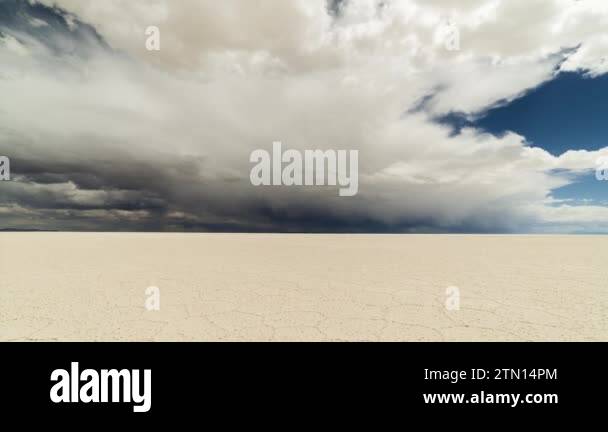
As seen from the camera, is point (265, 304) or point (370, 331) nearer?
point (370, 331)

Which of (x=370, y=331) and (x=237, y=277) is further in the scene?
(x=237, y=277)

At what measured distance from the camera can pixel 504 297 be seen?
5773mm

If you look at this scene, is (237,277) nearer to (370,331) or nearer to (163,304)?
(163,304)

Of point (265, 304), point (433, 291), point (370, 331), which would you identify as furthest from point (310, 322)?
point (433, 291)

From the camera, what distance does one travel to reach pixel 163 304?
5332 millimetres

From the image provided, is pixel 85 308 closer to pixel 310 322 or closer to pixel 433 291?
pixel 310 322

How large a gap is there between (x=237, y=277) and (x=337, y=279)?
8.52ft

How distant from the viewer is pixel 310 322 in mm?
4375

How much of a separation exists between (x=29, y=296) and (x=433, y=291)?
7.97m
